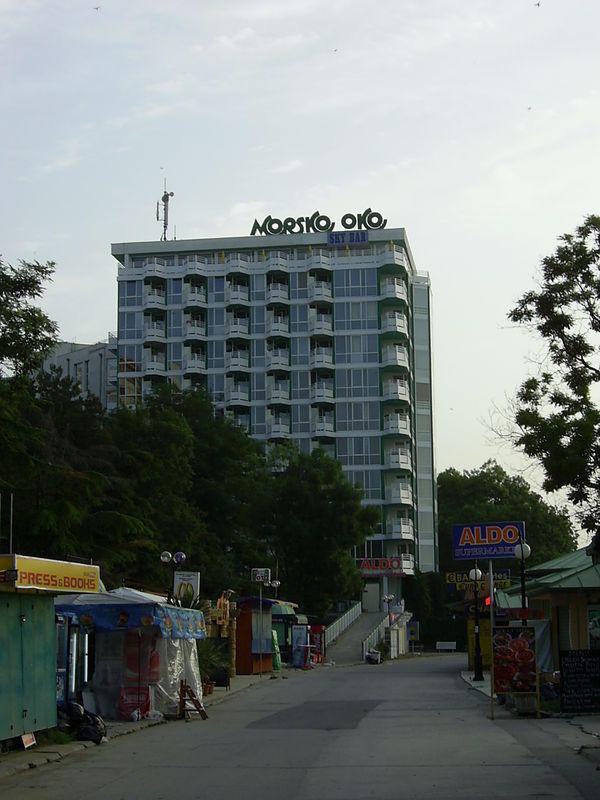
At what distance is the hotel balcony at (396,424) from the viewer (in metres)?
92.8

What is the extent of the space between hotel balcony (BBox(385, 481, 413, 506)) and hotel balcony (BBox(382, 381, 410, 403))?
7.48m

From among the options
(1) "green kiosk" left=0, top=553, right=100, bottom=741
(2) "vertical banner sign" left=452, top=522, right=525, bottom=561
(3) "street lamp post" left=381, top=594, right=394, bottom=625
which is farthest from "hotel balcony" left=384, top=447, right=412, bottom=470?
(1) "green kiosk" left=0, top=553, right=100, bottom=741

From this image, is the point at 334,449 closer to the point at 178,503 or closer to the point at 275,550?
the point at 275,550

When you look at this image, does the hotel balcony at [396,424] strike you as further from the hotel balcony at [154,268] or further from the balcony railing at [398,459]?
the hotel balcony at [154,268]

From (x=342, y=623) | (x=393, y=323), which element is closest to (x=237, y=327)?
(x=393, y=323)

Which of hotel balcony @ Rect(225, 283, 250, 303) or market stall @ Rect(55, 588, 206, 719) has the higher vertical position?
hotel balcony @ Rect(225, 283, 250, 303)

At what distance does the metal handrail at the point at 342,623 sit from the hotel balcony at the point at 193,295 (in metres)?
30.8

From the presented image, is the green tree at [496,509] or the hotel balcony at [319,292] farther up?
the hotel balcony at [319,292]

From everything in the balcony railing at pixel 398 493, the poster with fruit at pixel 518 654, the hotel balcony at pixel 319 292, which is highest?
the hotel balcony at pixel 319 292

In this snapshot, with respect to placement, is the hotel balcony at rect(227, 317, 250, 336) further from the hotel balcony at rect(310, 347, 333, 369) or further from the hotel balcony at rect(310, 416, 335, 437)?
the hotel balcony at rect(310, 416, 335, 437)

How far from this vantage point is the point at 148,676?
A: 22859 mm

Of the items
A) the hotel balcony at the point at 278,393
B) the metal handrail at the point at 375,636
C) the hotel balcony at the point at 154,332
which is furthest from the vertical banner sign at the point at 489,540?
the hotel balcony at the point at 154,332

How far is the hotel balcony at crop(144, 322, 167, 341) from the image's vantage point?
96.9 m

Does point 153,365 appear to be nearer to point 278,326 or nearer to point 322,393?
point 278,326
